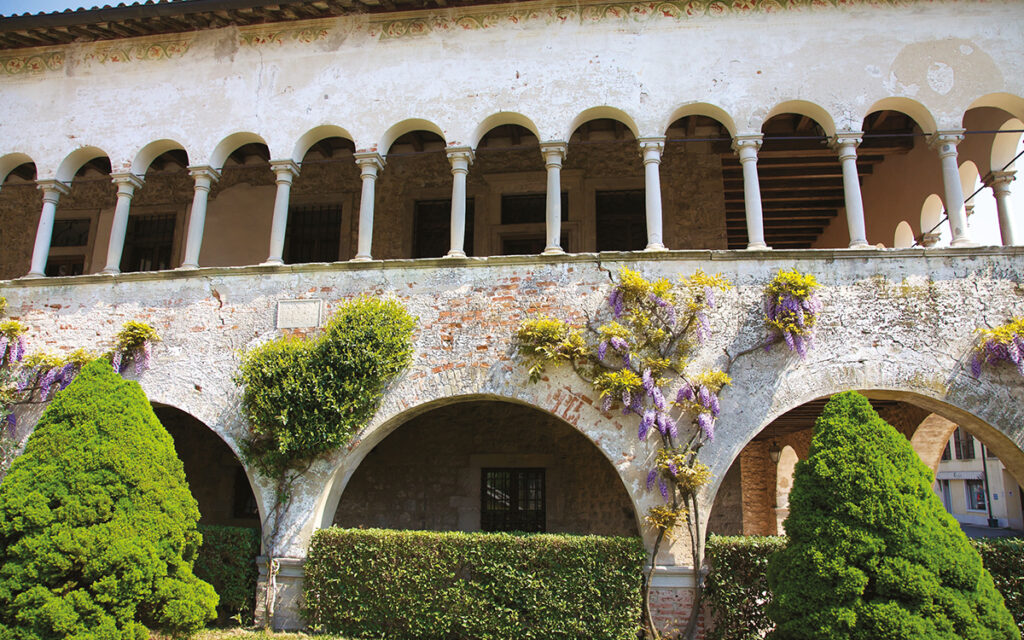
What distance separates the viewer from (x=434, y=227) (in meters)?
12.7

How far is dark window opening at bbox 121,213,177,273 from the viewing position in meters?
13.2

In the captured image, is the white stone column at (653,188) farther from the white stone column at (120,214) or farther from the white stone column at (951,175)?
the white stone column at (120,214)

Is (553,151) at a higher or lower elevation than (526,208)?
lower

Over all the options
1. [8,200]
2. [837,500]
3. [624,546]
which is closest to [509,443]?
[624,546]

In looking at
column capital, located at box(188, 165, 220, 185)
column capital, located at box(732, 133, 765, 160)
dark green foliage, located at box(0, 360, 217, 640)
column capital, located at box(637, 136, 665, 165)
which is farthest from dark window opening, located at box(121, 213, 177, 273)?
column capital, located at box(732, 133, 765, 160)

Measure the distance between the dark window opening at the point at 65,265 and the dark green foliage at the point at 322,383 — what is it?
21.8ft

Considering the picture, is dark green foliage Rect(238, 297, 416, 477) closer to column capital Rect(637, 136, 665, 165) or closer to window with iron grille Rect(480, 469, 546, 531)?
window with iron grille Rect(480, 469, 546, 531)

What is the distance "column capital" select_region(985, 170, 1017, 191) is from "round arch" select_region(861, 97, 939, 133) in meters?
1.44

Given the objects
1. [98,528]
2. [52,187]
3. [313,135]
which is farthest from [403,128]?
[98,528]

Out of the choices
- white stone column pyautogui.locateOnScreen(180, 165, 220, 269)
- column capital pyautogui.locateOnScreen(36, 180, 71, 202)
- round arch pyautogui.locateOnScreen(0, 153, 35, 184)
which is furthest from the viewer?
round arch pyautogui.locateOnScreen(0, 153, 35, 184)

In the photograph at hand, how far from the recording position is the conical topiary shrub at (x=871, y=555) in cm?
579

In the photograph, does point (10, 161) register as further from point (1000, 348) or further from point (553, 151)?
point (1000, 348)

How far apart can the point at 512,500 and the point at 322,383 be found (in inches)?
169

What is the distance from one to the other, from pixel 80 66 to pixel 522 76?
693cm
